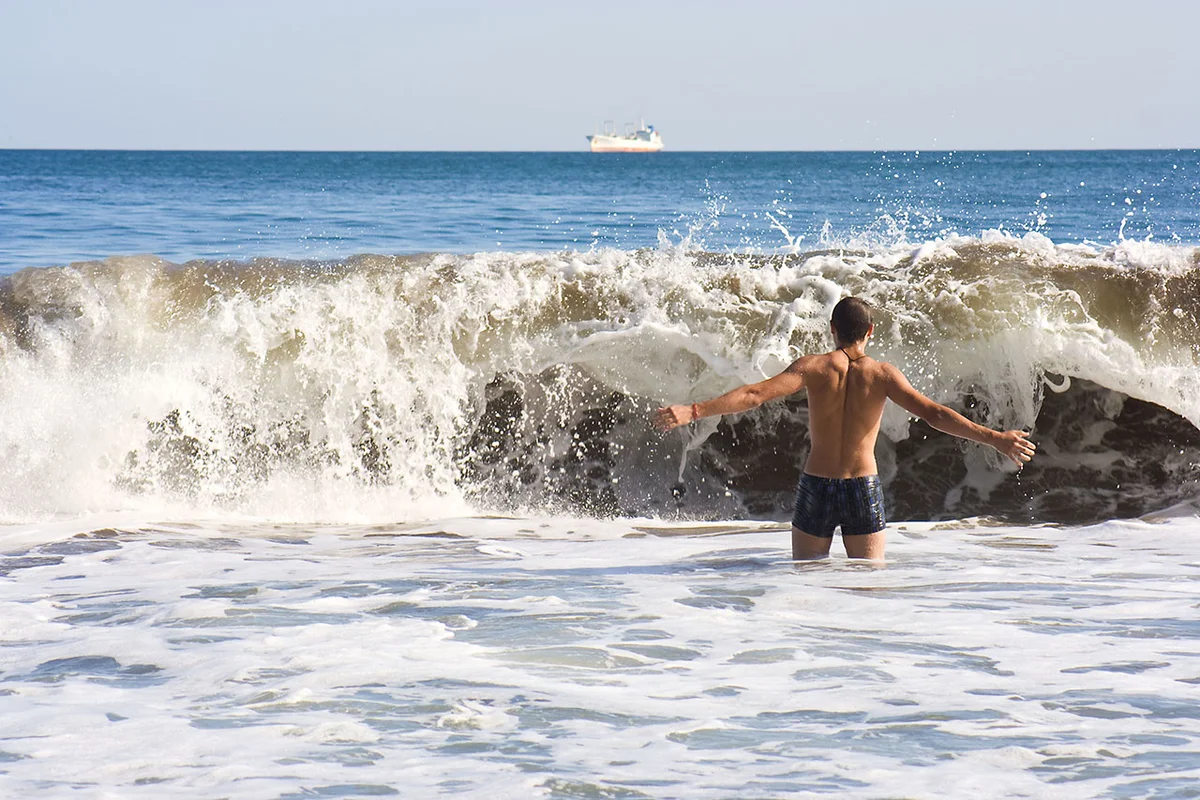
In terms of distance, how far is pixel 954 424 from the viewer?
16.8 feet

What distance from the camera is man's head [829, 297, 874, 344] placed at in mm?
5324

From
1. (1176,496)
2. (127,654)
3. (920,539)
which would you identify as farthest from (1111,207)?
(127,654)

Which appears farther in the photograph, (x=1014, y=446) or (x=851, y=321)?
(x=851, y=321)

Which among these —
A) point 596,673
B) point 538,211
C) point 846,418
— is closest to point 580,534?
point 846,418

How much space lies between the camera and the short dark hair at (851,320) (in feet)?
17.5

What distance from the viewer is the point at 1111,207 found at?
29.1 meters

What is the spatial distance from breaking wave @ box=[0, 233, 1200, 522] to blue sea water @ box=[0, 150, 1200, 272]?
4.87ft

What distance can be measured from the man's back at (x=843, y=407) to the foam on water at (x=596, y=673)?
0.54 metres

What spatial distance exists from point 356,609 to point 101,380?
4.20m

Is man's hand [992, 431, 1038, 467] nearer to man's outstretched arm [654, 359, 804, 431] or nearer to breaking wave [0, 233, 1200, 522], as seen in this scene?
man's outstretched arm [654, 359, 804, 431]

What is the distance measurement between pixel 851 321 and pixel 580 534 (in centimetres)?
261

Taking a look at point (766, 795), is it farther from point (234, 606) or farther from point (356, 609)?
point (234, 606)

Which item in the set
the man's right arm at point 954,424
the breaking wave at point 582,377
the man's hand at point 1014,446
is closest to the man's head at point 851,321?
the man's right arm at point 954,424

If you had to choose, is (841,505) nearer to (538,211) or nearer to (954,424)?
(954,424)
